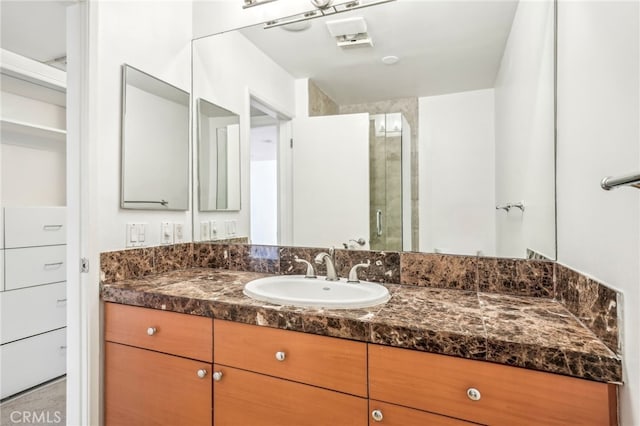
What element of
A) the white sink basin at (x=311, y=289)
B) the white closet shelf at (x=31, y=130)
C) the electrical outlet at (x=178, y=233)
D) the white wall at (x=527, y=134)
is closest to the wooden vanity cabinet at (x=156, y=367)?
the white sink basin at (x=311, y=289)

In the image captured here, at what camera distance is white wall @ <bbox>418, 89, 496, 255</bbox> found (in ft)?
4.53

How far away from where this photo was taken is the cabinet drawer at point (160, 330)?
3.86 feet

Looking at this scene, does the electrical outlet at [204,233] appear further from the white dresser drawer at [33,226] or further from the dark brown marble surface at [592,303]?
the dark brown marble surface at [592,303]

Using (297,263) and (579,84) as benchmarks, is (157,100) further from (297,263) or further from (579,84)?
(579,84)

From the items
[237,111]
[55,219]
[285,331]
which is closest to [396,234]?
[285,331]

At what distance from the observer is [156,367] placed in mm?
1266

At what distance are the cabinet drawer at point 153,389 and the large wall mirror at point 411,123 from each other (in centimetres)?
73

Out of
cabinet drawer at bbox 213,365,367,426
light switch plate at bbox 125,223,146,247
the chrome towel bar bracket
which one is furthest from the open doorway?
the chrome towel bar bracket

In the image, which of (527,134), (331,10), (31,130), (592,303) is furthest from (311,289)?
(31,130)

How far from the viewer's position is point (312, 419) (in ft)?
3.23

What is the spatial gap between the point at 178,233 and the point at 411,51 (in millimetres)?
1499

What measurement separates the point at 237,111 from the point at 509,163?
1.40 m

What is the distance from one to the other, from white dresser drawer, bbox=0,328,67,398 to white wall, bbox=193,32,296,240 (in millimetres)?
1455

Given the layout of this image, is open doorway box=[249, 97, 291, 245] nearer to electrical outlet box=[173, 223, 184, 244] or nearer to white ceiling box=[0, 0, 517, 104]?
white ceiling box=[0, 0, 517, 104]
